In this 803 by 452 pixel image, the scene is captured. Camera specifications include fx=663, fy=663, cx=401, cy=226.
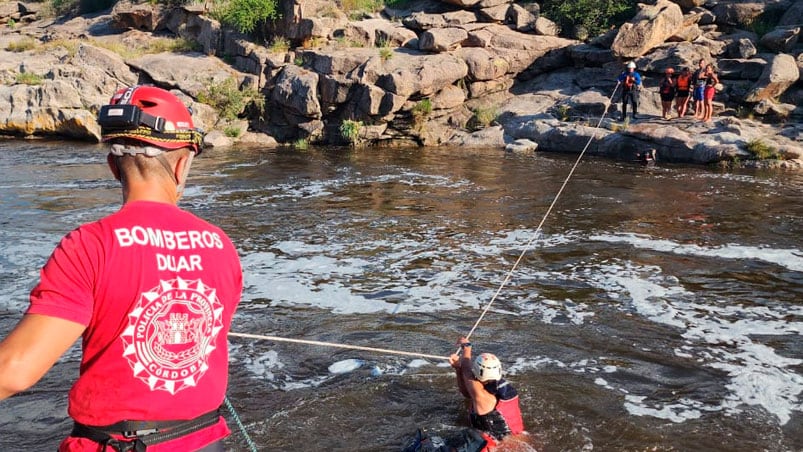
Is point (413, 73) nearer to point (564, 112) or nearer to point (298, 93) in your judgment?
point (298, 93)

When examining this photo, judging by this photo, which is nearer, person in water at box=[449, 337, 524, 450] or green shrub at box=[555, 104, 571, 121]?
person in water at box=[449, 337, 524, 450]

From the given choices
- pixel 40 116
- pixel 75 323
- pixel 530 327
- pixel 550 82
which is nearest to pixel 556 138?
pixel 550 82

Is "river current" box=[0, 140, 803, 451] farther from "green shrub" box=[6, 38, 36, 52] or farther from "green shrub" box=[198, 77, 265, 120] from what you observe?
"green shrub" box=[6, 38, 36, 52]

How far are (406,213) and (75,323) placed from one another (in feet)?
33.1

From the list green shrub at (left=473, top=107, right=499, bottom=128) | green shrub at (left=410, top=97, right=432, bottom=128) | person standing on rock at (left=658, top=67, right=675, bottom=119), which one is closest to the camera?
person standing on rock at (left=658, top=67, right=675, bottom=119)

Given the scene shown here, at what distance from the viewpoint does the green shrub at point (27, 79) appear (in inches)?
843

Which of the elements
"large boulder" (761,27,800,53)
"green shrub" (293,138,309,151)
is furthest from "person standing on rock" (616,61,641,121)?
"green shrub" (293,138,309,151)

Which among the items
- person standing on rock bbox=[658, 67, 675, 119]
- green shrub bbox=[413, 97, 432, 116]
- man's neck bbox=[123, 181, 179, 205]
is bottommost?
green shrub bbox=[413, 97, 432, 116]

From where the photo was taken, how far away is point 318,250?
932 centimetres

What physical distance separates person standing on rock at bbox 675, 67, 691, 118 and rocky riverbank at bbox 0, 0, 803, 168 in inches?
13.7

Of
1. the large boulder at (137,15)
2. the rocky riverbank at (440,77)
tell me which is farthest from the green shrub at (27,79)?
the large boulder at (137,15)

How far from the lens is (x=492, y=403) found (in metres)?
4.50

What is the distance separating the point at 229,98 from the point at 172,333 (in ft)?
69.4

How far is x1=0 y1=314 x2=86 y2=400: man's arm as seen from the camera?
1667 millimetres
